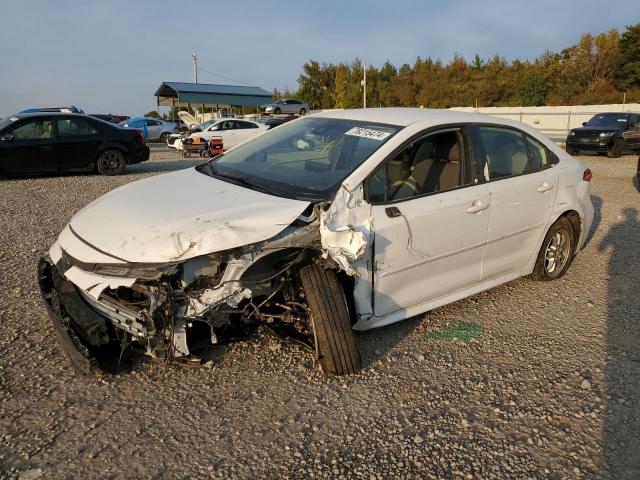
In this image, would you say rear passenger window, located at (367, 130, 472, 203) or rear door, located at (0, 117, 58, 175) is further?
rear door, located at (0, 117, 58, 175)

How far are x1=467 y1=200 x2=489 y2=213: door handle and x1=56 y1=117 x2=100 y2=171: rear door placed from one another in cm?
1027

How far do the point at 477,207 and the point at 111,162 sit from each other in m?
10.5

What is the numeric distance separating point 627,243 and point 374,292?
465 centimetres

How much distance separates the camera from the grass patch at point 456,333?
394 centimetres

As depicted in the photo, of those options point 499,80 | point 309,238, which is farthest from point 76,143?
point 499,80

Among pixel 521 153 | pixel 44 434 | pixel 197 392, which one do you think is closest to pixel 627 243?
pixel 521 153

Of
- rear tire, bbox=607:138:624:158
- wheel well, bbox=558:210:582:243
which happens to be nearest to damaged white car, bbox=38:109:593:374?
wheel well, bbox=558:210:582:243

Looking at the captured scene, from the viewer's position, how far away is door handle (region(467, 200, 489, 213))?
394 cm

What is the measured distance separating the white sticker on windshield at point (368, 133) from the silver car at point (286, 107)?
3723 centimetres

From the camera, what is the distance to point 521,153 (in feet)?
15.1

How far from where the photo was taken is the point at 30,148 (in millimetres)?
11188

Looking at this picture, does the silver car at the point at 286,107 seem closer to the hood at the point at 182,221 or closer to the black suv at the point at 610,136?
the black suv at the point at 610,136

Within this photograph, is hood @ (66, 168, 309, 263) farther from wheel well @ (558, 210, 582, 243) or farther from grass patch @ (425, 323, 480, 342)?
wheel well @ (558, 210, 582, 243)

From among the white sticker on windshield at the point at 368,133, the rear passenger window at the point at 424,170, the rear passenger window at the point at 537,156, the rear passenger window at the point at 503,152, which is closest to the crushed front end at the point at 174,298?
the rear passenger window at the point at 424,170
